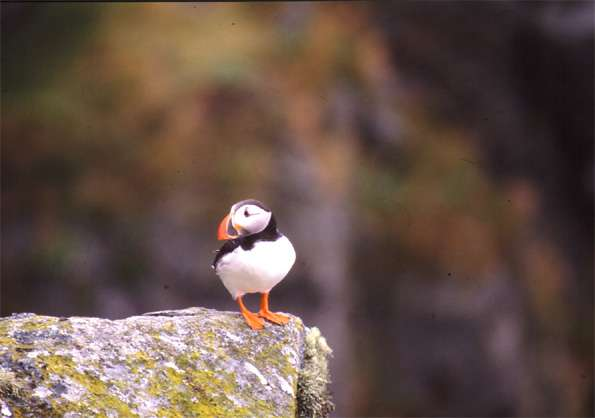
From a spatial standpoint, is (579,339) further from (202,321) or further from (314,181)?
(202,321)

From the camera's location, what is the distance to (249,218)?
6.70 metres

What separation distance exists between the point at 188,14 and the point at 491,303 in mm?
8159

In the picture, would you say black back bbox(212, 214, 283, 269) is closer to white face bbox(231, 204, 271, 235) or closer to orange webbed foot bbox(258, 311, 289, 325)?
white face bbox(231, 204, 271, 235)

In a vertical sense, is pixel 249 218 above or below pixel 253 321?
above

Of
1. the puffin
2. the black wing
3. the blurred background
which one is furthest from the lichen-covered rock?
the blurred background

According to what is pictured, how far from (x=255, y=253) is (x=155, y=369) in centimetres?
121

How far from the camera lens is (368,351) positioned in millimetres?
19656

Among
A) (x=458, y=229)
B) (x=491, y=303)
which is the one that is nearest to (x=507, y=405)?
(x=491, y=303)

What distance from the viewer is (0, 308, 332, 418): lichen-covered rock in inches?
213

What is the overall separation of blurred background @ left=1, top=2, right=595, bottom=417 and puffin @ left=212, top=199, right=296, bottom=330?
10.3m

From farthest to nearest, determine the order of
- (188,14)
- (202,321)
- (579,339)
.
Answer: (579,339) → (188,14) → (202,321)

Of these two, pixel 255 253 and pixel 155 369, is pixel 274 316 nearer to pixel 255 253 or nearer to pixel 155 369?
pixel 255 253

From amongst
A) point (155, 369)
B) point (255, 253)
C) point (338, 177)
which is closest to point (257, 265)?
point (255, 253)

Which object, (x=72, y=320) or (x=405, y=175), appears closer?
(x=72, y=320)
